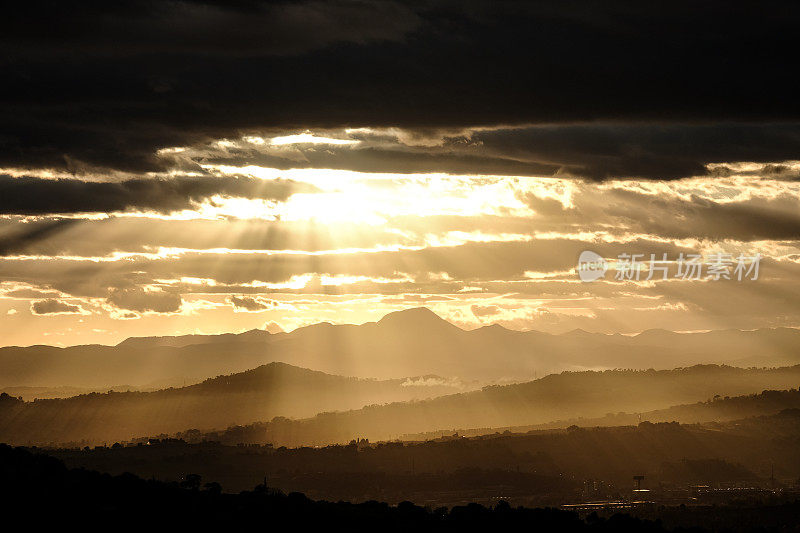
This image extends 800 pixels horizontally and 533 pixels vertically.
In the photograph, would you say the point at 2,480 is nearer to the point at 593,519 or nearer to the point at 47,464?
the point at 47,464

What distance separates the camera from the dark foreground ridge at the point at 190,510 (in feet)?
294

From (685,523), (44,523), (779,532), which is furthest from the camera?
(685,523)

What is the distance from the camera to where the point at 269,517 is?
9625 cm

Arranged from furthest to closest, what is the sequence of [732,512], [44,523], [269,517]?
1. [732,512]
2. [269,517]
3. [44,523]

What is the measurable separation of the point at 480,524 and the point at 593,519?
14311mm

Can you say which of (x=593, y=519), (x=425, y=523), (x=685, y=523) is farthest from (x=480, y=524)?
(x=685, y=523)

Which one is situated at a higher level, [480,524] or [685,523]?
[480,524]

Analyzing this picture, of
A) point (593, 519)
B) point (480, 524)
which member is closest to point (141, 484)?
point (480, 524)

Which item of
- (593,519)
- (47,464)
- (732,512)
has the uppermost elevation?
(47,464)

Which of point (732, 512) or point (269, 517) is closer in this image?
point (269, 517)

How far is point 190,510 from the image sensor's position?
95.1m

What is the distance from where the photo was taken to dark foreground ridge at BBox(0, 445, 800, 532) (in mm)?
89688

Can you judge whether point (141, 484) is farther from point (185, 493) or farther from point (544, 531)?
point (544, 531)

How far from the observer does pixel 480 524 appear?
102625mm
